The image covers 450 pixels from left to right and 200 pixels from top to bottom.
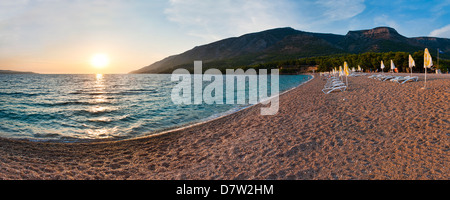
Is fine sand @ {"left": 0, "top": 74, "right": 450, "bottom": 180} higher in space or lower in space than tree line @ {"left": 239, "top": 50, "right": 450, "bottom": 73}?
lower

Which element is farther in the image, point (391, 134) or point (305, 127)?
point (305, 127)

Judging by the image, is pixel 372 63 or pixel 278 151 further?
pixel 372 63

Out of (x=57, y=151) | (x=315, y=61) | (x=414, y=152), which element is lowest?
(x=57, y=151)

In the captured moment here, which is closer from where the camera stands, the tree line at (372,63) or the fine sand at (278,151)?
the fine sand at (278,151)

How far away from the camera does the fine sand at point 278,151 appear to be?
18.6 ft

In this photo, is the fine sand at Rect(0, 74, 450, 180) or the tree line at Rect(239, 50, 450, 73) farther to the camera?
the tree line at Rect(239, 50, 450, 73)

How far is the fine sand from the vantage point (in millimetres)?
5664

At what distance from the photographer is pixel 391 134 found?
7.65 metres

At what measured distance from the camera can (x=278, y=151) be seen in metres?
7.09

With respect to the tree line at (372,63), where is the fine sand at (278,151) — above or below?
below

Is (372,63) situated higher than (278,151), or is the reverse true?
(372,63)

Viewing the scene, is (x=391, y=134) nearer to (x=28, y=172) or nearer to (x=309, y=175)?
(x=309, y=175)
